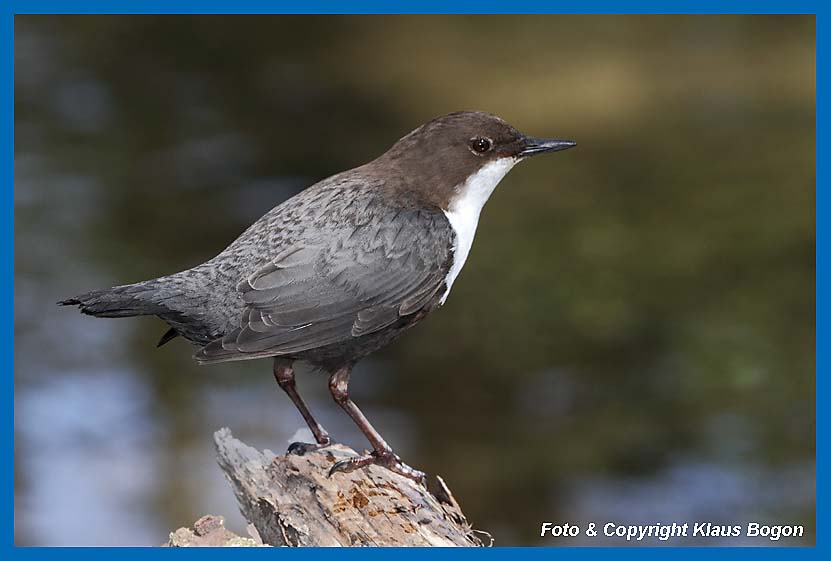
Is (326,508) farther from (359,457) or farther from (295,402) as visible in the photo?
(295,402)

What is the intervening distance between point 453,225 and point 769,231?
5104 millimetres

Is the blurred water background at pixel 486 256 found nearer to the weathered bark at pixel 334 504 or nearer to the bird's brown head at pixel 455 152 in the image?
the weathered bark at pixel 334 504

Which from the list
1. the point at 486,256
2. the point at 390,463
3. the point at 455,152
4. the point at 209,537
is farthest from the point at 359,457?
the point at 486,256

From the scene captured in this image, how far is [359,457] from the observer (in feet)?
13.3

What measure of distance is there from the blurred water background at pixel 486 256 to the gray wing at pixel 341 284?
2.43 m

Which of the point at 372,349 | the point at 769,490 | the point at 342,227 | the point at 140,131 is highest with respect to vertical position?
the point at 140,131

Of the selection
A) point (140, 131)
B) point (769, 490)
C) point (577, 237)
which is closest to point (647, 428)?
point (769, 490)

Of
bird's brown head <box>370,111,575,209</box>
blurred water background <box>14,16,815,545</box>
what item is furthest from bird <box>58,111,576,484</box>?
blurred water background <box>14,16,815,545</box>

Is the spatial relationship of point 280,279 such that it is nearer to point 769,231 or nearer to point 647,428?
point 647,428

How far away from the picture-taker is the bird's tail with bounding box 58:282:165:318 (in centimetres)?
361

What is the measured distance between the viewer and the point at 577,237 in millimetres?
8539

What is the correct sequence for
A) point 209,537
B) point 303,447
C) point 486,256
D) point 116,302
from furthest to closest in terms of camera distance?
point 486,256 → point 303,447 → point 209,537 → point 116,302

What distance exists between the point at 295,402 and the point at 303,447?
16 cm

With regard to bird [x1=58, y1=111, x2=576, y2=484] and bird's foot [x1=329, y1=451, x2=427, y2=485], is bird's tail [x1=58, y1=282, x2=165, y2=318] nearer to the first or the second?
bird [x1=58, y1=111, x2=576, y2=484]
